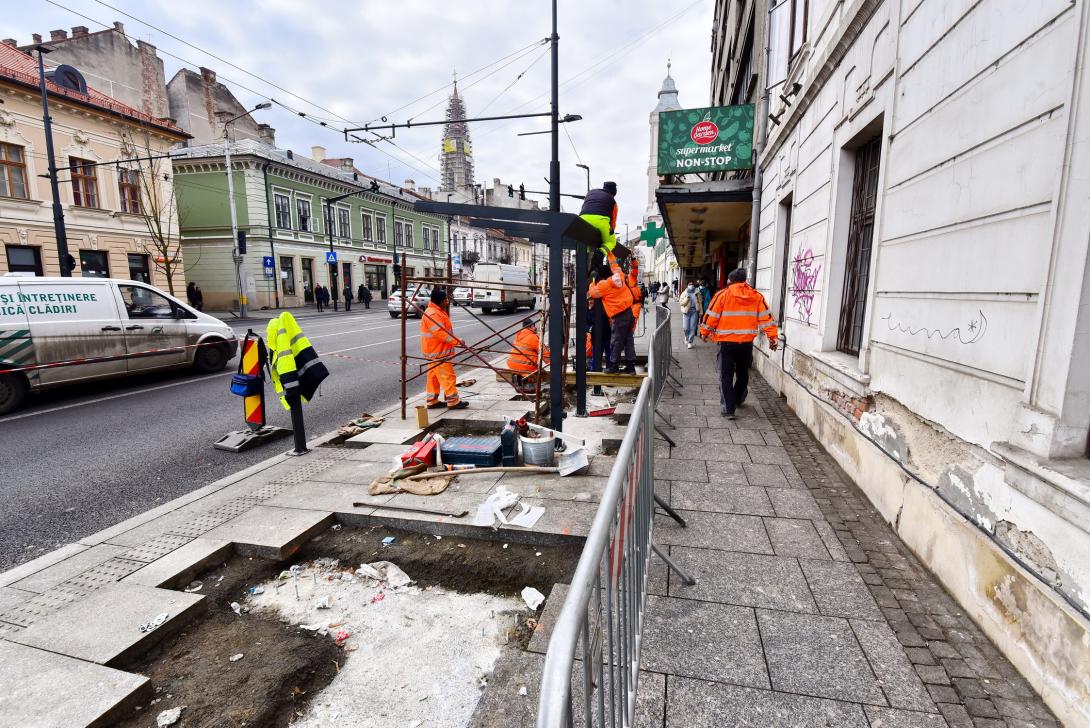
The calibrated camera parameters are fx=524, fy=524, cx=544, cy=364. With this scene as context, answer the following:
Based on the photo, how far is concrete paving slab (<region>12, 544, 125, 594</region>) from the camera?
322cm

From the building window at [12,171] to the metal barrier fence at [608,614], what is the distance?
88.4 feet

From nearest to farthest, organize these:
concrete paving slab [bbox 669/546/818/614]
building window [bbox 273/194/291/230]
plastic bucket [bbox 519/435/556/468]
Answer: concrete paving slab [bbox 669/546/818/614], plastic bucket [bbox 519/435/556/468], building window [bbox 273/194/291/230]

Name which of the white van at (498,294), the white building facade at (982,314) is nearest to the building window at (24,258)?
the white van at (498,294)

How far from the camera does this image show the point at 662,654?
2.47 metres

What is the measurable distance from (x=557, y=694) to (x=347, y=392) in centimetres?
844

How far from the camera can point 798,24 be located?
25.6 ft

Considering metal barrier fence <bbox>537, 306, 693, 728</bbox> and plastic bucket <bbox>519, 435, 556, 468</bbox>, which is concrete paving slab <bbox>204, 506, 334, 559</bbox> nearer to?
plastic bucket <bbox>519, 435, 556, 468</bbox>

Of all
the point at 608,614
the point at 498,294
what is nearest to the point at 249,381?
the point at 608,614

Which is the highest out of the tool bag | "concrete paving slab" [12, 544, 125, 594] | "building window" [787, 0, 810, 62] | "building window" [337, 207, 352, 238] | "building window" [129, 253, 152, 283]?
"building window" [337, 207, 352, 238]

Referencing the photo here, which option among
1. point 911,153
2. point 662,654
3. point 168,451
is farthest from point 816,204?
point 168,451

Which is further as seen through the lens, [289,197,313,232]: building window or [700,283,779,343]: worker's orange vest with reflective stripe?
[289,197,313,232]: building window

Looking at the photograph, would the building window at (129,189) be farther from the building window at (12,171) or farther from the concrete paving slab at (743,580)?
the concrete paving slab at (743,580)

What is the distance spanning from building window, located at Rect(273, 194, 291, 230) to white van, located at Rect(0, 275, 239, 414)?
998 inches

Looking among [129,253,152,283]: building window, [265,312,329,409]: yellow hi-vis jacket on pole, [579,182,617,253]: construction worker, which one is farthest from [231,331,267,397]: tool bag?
[129,253,152,283]: building window
